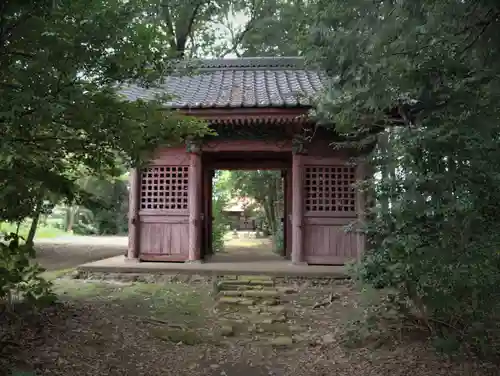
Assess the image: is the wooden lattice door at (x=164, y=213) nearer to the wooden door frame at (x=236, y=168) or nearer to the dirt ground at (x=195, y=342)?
the wooden door frame at (x=236, y=168)

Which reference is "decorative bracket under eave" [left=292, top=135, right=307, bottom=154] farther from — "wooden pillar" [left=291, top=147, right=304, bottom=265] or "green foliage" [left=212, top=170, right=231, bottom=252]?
"green foliage" [left=212, top=170, right=231, bottom=252]

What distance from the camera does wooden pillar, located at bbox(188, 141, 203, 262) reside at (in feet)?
27.6

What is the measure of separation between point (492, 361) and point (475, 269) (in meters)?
1.33

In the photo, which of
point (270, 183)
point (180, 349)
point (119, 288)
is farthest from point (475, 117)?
point (270, 183)

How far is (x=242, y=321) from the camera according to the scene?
573 centimetres

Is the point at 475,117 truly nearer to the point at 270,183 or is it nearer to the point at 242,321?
the point at 242,321

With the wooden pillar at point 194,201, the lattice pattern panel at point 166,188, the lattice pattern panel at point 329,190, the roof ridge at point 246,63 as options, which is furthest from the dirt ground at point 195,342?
the roof ridge at point 246,63

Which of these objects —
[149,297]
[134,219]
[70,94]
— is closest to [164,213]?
[134,219]

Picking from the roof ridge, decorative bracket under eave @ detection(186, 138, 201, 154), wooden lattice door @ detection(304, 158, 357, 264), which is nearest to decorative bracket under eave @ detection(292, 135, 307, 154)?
wooden lattice door @ detection(304, 158, 357, 264)

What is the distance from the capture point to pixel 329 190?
27.7ft

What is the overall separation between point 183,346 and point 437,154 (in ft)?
11.0

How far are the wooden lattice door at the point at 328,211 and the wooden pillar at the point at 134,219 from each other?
3323mm

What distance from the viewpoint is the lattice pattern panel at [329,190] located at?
845 centimetres

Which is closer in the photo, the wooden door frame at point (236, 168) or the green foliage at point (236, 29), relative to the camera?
the wooden door frame at point (236, 168)
